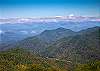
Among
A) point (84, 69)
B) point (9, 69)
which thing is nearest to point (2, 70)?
point (9, 69)

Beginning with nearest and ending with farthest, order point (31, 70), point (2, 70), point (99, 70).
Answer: point (99, 70)
point (31, 70)
point (2, 70)

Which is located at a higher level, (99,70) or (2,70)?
(99,70)

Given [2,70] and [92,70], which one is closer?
[92,70]

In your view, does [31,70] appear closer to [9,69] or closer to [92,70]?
[92,70]

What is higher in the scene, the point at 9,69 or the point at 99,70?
the point at 99,70

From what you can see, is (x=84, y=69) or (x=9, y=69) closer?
(x=84, y=69)

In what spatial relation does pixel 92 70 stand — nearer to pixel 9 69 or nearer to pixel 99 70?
pixel 99 70

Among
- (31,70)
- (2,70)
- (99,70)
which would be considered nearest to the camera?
(99,70)

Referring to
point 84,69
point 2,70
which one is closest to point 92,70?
point 84,69

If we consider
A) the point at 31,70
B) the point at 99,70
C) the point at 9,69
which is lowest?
the point at 9,69
